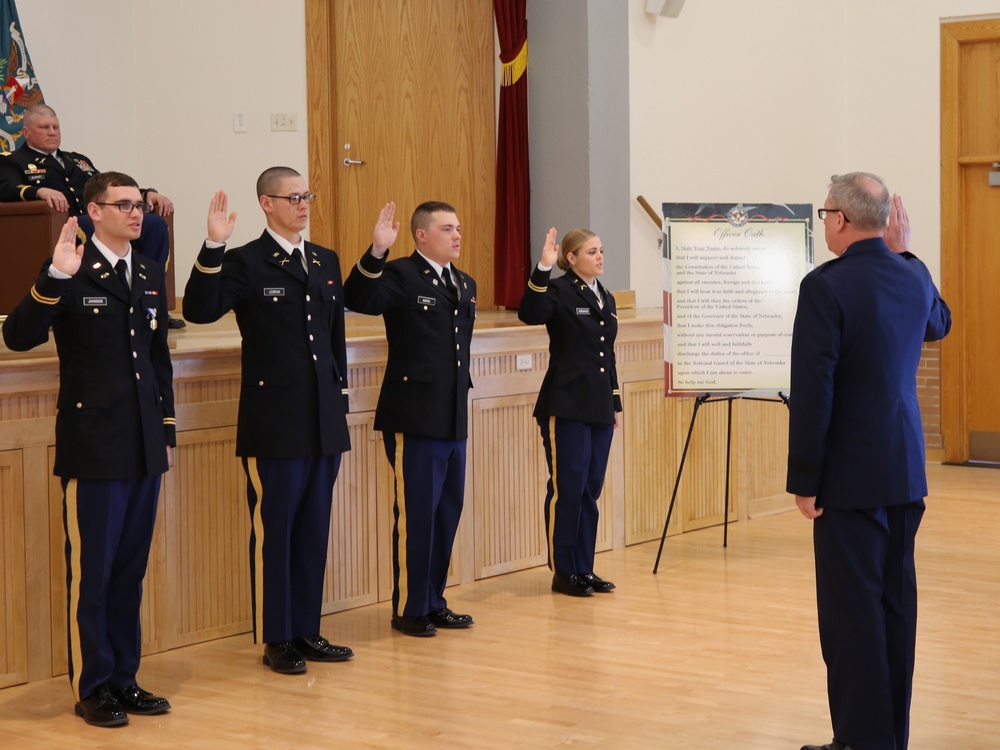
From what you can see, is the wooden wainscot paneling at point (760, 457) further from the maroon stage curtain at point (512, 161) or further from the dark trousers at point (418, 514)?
the dark trousers at point (418, 514)

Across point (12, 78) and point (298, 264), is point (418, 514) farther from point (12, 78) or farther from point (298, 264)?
point (12, 78)

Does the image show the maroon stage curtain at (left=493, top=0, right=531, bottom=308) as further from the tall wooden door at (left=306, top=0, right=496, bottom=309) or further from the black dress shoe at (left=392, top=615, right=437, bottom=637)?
the black dress shoe at (left=392, top=615, right=437, bottom=637)

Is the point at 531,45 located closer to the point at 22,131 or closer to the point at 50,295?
the point at 22,131

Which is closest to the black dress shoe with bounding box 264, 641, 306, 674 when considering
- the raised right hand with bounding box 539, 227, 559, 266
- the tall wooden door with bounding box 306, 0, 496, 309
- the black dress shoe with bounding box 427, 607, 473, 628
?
the black dress shoe with bounding box 427, 607, 473, 628

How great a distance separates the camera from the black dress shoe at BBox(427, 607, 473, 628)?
4.85m

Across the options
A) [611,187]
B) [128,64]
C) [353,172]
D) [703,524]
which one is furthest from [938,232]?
[128,64]

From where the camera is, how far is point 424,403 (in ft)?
15.5

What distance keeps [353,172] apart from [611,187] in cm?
156

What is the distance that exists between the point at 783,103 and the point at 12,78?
477 cm

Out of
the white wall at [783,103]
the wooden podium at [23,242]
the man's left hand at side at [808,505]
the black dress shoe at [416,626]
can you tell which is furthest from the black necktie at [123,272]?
the white wall at [783,103]

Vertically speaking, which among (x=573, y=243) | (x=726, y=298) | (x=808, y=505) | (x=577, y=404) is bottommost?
(x=808, y=505)

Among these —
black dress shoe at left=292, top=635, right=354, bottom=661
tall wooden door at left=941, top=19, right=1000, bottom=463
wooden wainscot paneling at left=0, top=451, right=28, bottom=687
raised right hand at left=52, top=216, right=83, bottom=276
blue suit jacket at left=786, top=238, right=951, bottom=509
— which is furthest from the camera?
tall wooden door at left=941, top=19, right=1000, bottom=463

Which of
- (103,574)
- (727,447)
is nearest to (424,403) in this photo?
(103,574)

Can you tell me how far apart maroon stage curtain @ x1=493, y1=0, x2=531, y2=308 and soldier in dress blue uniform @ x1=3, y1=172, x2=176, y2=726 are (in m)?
4.16
